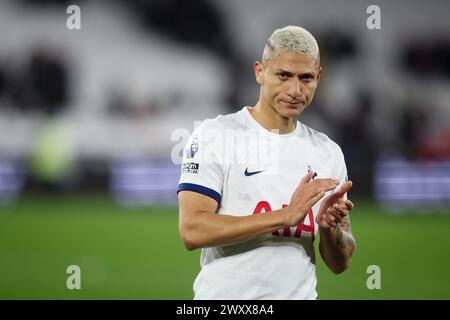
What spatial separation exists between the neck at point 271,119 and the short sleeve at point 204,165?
0.28 metres

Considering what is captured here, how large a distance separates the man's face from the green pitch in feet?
14.0

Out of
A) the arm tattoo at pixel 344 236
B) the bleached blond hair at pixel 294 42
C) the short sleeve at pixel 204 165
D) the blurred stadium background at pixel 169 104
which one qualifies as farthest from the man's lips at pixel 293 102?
the blurred stadium background at pixel 169 104

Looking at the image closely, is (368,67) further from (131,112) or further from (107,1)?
(107,1)

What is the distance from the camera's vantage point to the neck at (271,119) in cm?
347

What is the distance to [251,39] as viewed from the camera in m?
15.7

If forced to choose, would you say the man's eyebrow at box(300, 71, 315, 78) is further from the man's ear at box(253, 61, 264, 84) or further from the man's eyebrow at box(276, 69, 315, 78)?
the man's ear at box(253, 61, 264, 84)

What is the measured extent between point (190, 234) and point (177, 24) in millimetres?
13733

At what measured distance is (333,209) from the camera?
322 centimetres

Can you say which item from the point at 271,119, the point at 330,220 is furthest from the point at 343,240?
the point at 271,119

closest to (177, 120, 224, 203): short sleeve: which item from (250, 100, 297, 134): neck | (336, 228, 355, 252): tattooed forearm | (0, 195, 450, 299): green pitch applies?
(250, 100, 297, 134): neck

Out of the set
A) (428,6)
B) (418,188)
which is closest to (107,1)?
(428,6)

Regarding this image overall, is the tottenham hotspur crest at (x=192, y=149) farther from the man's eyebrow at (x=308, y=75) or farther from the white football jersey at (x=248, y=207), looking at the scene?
the man's eyebrow at (x=308, y=75)

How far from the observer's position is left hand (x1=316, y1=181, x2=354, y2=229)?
3209 mm

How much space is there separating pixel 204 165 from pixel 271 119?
0.46 m
